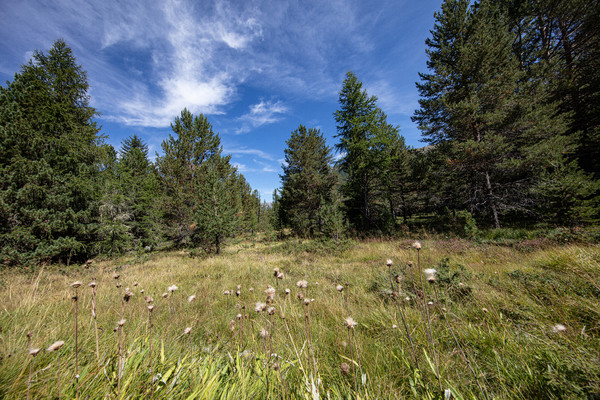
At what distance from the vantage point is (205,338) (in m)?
2.45

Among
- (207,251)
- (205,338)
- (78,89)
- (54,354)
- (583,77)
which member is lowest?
(207,251)

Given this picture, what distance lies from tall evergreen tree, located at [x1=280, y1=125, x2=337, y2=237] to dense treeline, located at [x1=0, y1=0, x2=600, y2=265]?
314 cm

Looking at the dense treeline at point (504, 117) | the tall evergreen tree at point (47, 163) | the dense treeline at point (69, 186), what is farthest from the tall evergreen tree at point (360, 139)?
the tall evergreen tree at point (47, 163)

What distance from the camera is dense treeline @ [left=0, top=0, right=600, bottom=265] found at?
8.62 metres

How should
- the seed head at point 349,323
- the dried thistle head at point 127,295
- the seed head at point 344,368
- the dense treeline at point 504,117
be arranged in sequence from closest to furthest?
1. the seed head at point 344,368
2. the seed head at point 349,323
3. the dried thistle head at point 127,295
4. the dense treeline at point 504,117

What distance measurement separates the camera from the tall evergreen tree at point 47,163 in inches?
→ 331

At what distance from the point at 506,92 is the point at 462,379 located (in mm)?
14921

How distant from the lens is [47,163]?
9094mm

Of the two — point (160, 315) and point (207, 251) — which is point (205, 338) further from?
point (207, 251)

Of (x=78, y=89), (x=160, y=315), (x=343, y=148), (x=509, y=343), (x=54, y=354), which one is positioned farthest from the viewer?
(x=343, y=148)

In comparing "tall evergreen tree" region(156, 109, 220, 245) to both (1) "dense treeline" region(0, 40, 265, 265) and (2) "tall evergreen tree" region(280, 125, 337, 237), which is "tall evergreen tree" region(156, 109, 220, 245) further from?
(2) "tall evergreen tree" region(280, 125, 337, 237)

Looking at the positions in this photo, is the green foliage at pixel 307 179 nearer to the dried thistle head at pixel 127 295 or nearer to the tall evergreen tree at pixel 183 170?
the tall evergreen tree at pixel 183 170

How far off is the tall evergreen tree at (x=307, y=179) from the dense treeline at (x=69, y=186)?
702 centimetres

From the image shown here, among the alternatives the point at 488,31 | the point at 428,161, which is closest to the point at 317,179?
the point at 428,161
